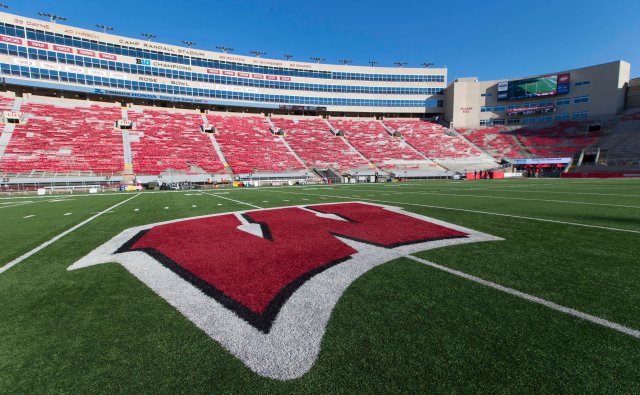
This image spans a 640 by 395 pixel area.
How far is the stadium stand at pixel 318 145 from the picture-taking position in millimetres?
46500

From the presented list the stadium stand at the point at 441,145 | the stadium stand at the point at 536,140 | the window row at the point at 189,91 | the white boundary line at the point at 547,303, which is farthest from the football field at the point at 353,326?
the stadium stand at the point at 536,140

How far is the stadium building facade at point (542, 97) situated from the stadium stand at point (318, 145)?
2911 centimetres

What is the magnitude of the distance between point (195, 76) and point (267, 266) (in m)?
58.5

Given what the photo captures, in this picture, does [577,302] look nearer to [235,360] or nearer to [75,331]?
[235,360]

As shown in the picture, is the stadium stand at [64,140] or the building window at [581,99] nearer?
the stadium stand at [64,140]

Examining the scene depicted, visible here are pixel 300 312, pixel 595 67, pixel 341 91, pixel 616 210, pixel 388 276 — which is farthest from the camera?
pixel 341 91

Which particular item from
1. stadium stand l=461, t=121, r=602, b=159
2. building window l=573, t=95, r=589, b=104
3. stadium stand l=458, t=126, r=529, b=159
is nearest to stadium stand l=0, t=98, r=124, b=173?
stadium stand l=458, t=126, r=529, b=159

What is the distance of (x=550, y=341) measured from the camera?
7.32 feet

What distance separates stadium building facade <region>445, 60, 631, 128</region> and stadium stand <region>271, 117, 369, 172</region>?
29.1 m

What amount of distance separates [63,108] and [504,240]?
57.8 m

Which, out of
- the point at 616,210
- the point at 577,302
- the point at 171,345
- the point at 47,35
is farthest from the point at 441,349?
the point at 47,35

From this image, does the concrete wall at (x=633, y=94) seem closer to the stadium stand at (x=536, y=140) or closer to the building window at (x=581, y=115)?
the building window at (x=581, y=115)

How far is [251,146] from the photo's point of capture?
4697cm

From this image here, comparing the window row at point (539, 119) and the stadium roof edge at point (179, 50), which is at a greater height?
the stadium roof edge at point (179, 50)
